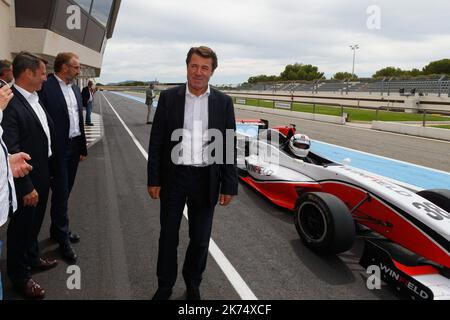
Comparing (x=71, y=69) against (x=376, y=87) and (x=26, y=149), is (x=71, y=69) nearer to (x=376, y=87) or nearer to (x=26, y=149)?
(x=26, y=149)

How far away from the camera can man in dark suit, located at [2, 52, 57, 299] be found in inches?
99.0

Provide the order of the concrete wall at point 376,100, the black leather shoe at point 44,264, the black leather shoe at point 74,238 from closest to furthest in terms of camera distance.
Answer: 1. the black leather shoe at point 44,264
2. the black leather shoe at point 74,238
3. the concrete wall at point 376,100

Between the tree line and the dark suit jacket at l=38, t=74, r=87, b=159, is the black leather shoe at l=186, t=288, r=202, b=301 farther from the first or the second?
the tree line

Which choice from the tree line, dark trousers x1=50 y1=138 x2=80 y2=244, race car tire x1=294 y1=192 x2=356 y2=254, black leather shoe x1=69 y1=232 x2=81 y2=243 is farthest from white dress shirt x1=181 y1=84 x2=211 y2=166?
the tree line

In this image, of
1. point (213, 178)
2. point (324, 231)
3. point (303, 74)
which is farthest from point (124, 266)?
point (303, 74)

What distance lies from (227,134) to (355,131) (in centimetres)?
1403

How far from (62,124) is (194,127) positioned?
151cm

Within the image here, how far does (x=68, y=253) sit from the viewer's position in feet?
11.2

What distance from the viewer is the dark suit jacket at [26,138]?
8.16ft

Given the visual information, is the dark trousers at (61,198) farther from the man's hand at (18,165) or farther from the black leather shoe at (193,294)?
the black leather shoe at (193,294)

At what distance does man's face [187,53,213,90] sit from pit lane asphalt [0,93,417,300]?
173cm

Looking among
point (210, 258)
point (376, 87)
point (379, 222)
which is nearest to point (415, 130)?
point (379, 222)

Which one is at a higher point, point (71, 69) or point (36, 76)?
point (71, 69)

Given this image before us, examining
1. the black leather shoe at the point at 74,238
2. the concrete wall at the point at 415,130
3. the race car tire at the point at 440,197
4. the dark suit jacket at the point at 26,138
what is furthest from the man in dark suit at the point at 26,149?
the concrete wall at the point at 415,130
